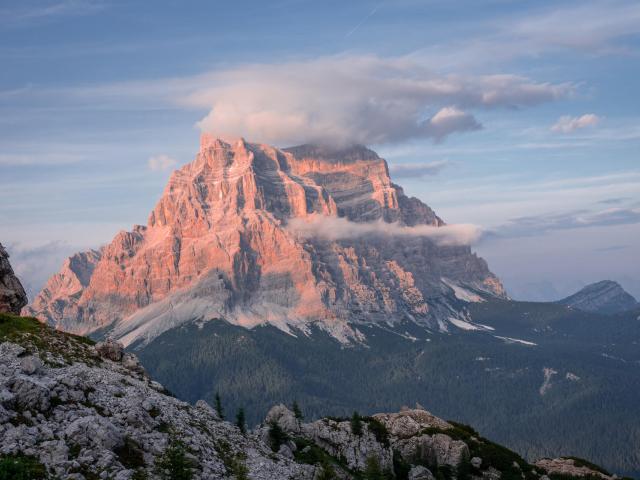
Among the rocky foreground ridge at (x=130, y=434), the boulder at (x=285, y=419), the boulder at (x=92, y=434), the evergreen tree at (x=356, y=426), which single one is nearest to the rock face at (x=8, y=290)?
the rocky foreground ridge at (x=130, y=434)

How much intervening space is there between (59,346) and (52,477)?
39.1 m

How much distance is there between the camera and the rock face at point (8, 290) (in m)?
132

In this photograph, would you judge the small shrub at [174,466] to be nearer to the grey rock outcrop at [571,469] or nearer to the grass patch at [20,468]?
the grass patch at [20,468]

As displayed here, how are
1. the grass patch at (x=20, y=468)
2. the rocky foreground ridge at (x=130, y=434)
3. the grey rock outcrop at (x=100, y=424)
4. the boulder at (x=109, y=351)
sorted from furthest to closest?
1. the boulder at (x=109, y=351)
2. the rocky foreground ridge at (x=130, y=434)
3. the grey rock outcrop at (x=100, y=424)
4. the grass patch at (x=20, y=468)

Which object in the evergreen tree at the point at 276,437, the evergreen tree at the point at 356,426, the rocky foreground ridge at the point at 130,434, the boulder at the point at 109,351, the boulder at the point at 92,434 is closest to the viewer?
the rocky foreground ridge at the point at 130,434

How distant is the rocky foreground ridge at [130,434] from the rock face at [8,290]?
65.9 ft

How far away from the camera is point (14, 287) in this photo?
137 metres

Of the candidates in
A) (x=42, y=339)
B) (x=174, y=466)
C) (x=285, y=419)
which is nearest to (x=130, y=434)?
(x=174, y=466)

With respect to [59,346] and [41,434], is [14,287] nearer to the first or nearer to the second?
[59,346]

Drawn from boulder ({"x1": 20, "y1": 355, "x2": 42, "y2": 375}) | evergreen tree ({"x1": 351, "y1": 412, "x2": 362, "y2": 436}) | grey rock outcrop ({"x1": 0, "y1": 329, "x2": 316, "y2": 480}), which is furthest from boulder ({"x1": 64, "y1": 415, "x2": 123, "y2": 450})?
evergreen tree ({"x1": 351, "y1": 412, "x2": 362, "y2": 436})

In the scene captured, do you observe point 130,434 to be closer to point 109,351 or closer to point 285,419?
point 109,351

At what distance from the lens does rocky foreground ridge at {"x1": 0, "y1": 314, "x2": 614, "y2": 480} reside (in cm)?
7100

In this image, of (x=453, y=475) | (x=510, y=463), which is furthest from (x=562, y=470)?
(x=453, y=475)

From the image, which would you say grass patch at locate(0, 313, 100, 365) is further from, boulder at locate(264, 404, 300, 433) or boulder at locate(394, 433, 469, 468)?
boulder at locate(394, 433, 469, 468)
